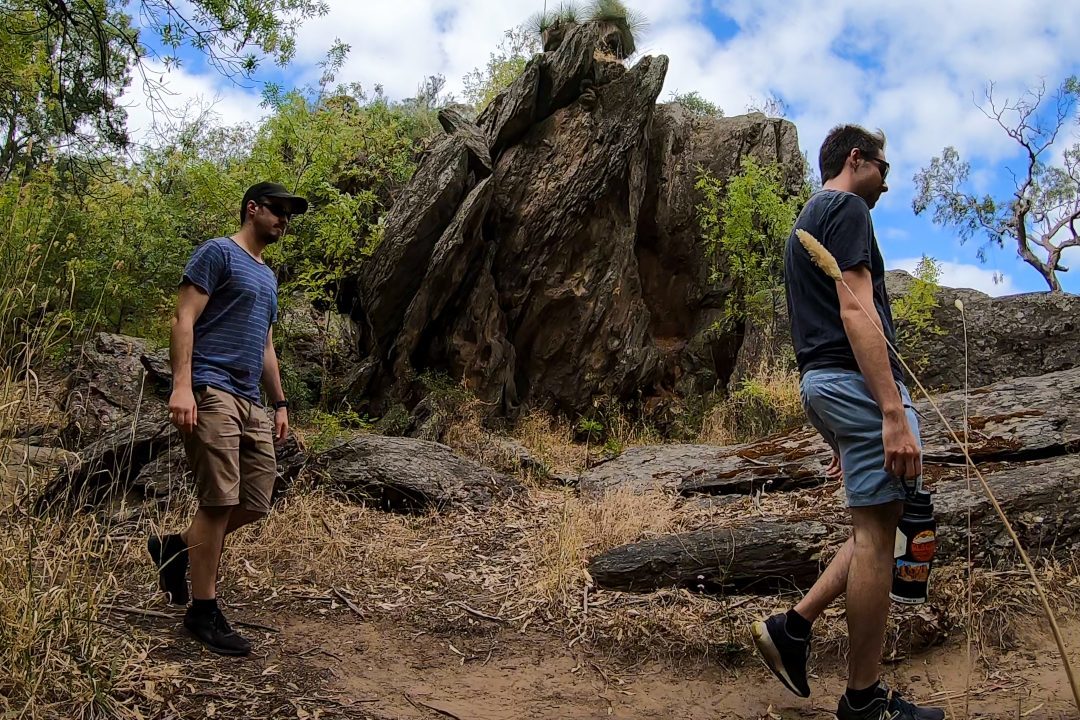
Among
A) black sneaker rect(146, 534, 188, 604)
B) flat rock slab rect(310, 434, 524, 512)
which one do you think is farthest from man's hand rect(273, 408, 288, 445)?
flat rock slab rect(310, 434, 524, 512)

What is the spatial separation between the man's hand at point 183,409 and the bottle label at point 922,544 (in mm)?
2748

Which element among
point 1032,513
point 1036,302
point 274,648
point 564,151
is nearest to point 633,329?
point 564,151

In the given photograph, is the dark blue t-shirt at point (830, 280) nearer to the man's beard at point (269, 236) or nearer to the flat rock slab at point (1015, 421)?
the flat rock slab at point (1015, 421)

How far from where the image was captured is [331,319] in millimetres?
9938

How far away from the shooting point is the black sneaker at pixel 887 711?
247cm

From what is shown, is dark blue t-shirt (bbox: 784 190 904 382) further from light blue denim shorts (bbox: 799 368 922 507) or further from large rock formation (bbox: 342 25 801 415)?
large rock formation (bbox: 342 25 801 415)

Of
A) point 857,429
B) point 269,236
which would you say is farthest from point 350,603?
point 857,429

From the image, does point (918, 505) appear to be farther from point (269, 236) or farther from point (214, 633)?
point (269, 236)

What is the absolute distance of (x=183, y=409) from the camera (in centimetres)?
311

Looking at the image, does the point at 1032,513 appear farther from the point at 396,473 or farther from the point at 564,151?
the point at 564,151

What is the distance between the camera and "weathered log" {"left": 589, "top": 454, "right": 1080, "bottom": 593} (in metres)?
3.82

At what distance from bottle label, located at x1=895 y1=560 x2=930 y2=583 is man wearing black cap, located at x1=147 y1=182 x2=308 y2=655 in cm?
257

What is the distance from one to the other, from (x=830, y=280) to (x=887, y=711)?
4.73 ft

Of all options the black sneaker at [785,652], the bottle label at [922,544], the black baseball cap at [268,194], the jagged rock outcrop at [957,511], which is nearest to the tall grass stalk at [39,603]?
the black baseball cap at [268,194]
